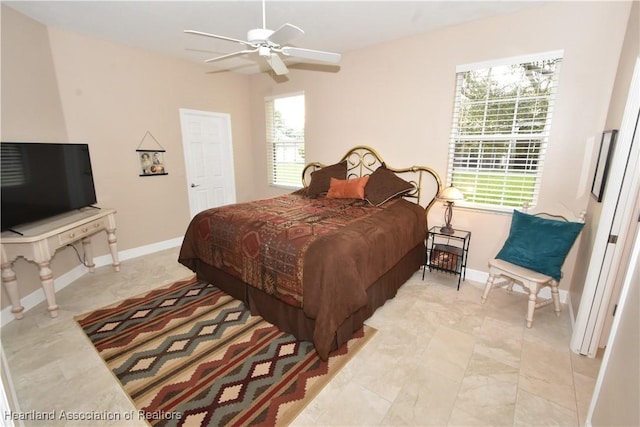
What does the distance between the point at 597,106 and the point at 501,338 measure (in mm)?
2176

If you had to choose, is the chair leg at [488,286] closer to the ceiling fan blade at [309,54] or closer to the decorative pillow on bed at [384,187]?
the decorative pillow on bed at [384,187]

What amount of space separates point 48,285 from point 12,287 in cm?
24

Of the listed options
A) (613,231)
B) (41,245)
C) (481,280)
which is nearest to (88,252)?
(41,245)

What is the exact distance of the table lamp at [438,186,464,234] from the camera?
3021mm

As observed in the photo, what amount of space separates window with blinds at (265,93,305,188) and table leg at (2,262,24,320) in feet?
11.5

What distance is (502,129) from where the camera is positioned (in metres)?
2.95

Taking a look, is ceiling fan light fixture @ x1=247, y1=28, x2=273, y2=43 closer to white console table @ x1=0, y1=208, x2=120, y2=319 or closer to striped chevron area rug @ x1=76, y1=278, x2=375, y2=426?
striped chevron area rug @ x1=76, y1=278, x2=375, y2=426

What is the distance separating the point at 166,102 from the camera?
13.4ft

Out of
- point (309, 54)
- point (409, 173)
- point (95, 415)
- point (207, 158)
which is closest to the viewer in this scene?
point (95, 415)

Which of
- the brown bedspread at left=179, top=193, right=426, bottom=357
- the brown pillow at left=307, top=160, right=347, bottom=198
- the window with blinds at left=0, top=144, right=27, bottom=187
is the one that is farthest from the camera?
the brown pillow at left=307, top=160, right=347, bottom=198

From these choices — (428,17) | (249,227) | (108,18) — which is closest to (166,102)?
(108,18)

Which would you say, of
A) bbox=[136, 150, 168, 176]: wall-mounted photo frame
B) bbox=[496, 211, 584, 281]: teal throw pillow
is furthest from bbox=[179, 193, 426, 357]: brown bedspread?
bbox=[136, 150, 168, 176]: wall-mounted photo frame

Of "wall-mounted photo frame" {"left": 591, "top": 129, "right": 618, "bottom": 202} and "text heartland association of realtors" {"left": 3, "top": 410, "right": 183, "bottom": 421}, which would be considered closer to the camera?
"text heartland association of realtors" {"left": 3, "top": 410, "right": 183, "bottom": 421}

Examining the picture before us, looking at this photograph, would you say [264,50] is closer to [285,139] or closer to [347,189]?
[347,189]
